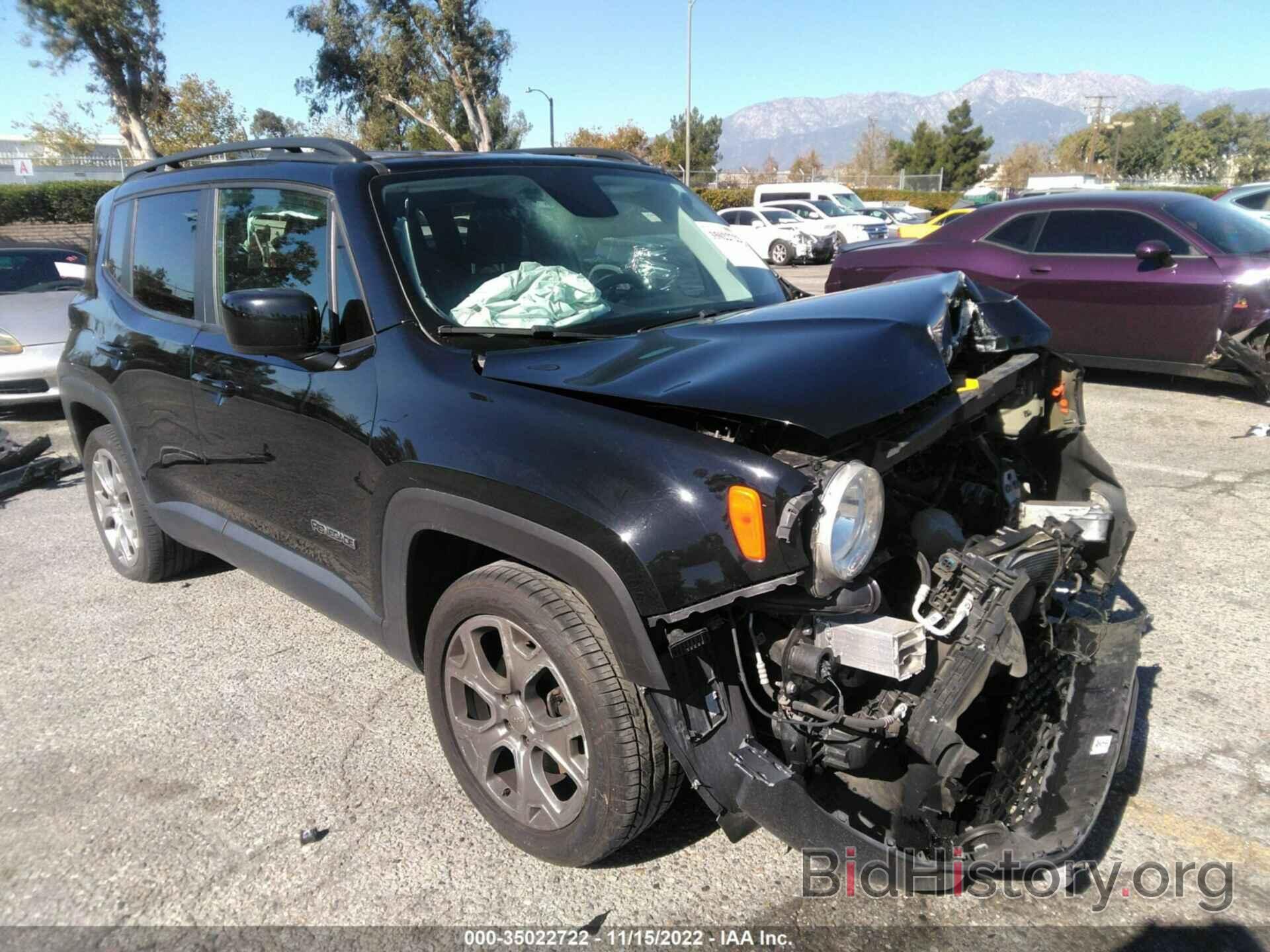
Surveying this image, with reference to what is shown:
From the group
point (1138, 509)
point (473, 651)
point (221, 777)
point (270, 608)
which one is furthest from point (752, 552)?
point (1138, 509)

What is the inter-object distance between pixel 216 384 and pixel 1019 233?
24.7 ft

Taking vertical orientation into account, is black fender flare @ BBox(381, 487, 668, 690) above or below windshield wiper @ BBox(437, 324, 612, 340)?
below

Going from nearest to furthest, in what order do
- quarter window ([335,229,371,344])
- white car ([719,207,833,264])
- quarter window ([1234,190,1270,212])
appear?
1. quarter window ([335,229,371,344])
2. quarter window ([1234,190,1270,212])
3. white car ([719,207,833,264])

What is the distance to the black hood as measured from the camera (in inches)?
84.0

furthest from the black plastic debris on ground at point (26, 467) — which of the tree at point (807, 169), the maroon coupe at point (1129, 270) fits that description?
the tree at point (807, 169)

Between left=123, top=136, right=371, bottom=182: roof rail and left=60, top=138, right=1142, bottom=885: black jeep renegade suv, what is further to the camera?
left=123, top=136, right=371, bottom=182: roof rail

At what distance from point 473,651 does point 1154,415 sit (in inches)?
260

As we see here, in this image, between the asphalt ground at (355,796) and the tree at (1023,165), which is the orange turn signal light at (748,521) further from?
the tree at (1023,165)

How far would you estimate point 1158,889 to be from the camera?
2393 millimetres

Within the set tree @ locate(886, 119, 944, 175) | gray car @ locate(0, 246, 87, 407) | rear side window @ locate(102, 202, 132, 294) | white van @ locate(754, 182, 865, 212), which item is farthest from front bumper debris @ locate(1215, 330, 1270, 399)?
tree @ locate(886, 119, 944, 175)

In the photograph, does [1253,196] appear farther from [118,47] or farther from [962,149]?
[962,149]

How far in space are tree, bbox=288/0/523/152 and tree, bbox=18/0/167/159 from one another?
5825mm

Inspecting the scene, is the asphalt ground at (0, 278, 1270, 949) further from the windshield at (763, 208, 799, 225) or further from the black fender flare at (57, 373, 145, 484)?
the windshield at (763, 208, 799, 225)

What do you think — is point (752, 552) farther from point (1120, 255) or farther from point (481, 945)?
point (1120, 255)
